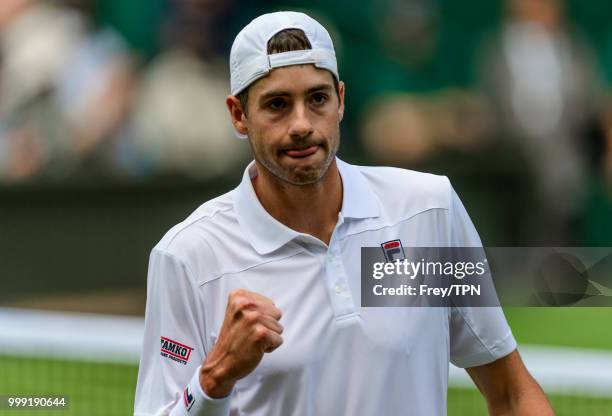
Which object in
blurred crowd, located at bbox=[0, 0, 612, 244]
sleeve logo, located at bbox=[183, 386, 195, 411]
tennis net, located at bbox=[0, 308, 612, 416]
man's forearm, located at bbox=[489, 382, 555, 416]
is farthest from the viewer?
blurred crowd, located at bbox=[0, 0, 612, 244]

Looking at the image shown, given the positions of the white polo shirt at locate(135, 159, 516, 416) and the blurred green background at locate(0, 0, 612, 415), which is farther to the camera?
the blurred green background at locate(0, 0, 612, 415)

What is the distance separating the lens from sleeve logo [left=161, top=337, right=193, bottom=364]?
3863mm

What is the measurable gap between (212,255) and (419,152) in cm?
728

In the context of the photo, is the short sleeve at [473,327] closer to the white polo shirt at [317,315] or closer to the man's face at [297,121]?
the white polo shirt at [317,315]

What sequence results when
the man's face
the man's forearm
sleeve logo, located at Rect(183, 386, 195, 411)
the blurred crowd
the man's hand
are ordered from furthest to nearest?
the blurred crowd
the man's forearm
the man's face
sleeve logo, located at Rect(183, 386, 195, 411)
the man's hand

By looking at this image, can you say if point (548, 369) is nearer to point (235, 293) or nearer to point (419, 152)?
point (419, 152)

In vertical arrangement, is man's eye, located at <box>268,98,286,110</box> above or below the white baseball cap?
below

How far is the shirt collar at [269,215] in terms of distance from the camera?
3979 mm

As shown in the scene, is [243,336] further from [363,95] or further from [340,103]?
[363,95]

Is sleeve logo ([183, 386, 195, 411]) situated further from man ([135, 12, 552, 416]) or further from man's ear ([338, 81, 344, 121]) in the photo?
man's ear ([338, 81, 344, 121])

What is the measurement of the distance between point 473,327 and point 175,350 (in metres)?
0.87

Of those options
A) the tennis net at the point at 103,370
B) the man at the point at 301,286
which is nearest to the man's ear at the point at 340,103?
the man at the point at 301,286

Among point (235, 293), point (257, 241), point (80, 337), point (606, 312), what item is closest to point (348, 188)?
point (257, 241)

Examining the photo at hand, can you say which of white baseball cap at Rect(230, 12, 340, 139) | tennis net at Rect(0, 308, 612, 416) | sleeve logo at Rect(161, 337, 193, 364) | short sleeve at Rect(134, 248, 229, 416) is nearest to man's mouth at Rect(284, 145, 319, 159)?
white baseball cap at Rect(230, 12, 340, 139)
